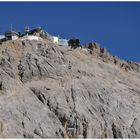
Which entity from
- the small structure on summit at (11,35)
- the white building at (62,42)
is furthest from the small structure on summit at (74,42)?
the small structure on summit at (11,35)

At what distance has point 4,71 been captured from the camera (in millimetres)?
98938

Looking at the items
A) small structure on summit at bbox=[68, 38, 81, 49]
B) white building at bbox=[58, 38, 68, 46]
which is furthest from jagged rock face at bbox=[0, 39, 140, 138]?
white building at bbox=[58, 38, 68, 46]

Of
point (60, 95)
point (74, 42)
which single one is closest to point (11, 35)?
point (74, 42)

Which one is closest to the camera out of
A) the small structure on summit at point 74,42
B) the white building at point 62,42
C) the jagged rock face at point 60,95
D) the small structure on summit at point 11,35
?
the jagged rock face at point 60,95

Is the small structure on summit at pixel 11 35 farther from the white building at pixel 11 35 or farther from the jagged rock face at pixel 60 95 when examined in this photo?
the jagged rock face at pixel 60 95

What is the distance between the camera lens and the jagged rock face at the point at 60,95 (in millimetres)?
93438

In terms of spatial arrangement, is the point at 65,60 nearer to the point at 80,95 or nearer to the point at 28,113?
the point at 80,95

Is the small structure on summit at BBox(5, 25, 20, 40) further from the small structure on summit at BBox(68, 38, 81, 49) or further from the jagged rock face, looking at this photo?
the small structure on summit at BBox(68, 38, 81, 49)

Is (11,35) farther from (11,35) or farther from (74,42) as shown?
(74,42)

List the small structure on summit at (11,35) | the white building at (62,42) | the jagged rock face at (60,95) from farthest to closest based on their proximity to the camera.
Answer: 1. the white building at (62,42)
2. the small structure on summit at (11,35)
3. the jagged rock face at (60,95)

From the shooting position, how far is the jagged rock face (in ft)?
307

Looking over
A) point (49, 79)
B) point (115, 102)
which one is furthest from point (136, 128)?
point (49, 79)

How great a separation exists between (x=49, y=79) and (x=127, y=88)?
13014mm

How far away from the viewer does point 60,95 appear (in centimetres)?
9912
